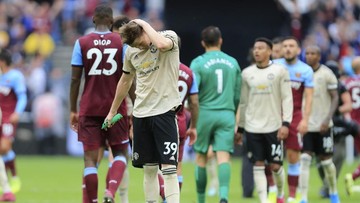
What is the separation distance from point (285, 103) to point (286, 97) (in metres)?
0.09

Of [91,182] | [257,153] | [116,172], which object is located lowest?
[91,182]

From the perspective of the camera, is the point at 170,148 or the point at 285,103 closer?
the point at 170,148

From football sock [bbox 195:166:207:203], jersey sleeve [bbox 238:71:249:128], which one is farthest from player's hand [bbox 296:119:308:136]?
football sock [bbox 195:166:207:203]

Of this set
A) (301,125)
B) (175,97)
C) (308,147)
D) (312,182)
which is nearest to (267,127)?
(301,125)

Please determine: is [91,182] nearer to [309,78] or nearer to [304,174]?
[309,78]

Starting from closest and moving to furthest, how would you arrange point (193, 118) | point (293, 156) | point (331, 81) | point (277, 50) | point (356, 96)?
point (193, 118)
point (293, 156)
point (331, 81)
point (277, 50)
point (356, 96)

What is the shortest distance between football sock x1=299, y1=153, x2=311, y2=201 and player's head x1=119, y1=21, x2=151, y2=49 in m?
5.51

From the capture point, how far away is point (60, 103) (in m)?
32.3

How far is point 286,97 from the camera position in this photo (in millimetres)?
15406

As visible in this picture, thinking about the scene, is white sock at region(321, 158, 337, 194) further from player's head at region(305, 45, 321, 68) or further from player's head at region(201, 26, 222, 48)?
player's head at region(201, 26, 222, 48)

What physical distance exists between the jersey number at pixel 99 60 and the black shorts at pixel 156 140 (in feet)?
4.61

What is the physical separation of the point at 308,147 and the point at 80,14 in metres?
18.4

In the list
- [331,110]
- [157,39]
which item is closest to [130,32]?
[157,39]

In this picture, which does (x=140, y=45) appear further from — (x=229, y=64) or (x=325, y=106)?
(x=325, y=106)
